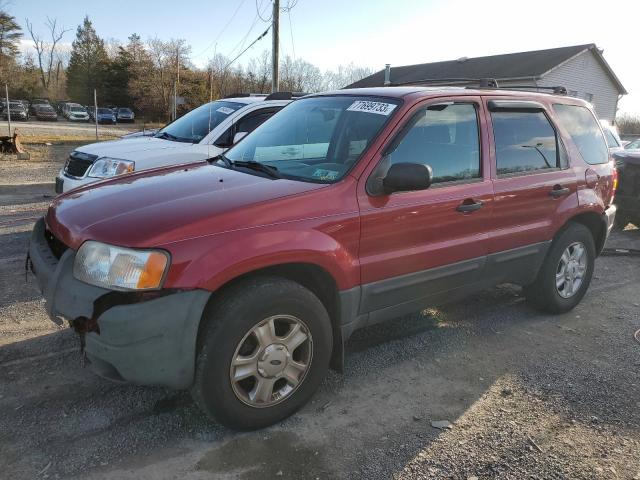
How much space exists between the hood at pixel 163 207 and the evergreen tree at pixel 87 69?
59.3 m

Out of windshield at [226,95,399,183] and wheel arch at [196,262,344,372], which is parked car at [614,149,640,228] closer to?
windshield at [226,95,399,183]

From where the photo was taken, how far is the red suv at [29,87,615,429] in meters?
2.55

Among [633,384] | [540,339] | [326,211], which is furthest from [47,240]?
[633,384]

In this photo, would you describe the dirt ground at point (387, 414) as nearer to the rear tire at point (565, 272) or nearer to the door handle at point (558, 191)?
the rear tire at point (565, 272)

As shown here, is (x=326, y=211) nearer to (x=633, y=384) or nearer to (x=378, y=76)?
(x=633, y=384)

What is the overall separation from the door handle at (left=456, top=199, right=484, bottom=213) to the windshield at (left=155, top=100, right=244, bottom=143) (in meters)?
4.31

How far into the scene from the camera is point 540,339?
4.35m

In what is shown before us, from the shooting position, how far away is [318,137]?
12.3 ft

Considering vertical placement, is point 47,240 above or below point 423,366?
above

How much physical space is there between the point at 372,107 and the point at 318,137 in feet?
1.47

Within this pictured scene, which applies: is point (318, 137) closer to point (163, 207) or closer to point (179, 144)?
point (163, 207)

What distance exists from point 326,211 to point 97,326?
1337 mm

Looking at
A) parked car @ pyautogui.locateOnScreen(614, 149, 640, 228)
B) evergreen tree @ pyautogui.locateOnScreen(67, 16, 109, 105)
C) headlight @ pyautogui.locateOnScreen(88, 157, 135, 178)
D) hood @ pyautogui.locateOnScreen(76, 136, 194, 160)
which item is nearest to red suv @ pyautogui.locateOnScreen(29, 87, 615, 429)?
headlight @ pyautogui.locateOnScreen(88, 157, 135, 178)

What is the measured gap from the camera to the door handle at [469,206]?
11.9 ft
